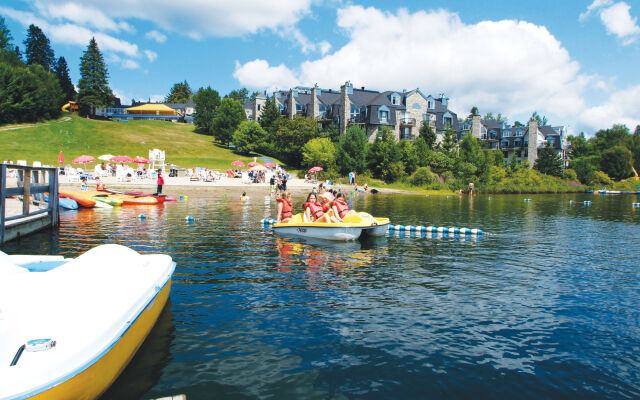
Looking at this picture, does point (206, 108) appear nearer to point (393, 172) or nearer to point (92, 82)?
point (92, 82)

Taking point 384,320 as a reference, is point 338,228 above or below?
above

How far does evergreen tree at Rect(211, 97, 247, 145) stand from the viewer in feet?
305

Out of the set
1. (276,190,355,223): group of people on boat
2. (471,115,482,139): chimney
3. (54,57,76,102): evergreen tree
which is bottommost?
(276,190,355,223): group of people on boat

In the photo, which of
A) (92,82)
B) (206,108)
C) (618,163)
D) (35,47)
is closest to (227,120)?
(206,108)

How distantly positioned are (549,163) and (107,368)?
92.1m

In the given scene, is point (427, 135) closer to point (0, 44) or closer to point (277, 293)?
point (277, 293)

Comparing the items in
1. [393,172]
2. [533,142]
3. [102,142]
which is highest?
[533,142]

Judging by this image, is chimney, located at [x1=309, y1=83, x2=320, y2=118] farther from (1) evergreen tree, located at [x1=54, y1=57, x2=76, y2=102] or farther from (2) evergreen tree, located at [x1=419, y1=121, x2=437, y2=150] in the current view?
(1) evergreen tree, located at [x1=54, y1=57, x2=76, y2=102]

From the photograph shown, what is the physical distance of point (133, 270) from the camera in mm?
7598

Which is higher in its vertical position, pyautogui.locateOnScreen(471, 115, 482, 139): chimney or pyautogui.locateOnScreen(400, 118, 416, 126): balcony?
pyautogui.locateOnScreen(471, 115, 482, 139): chimney

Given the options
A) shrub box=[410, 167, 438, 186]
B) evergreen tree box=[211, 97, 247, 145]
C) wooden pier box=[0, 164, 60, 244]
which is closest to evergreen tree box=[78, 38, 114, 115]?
evergreen tree box=[211, 97, 247, 145]

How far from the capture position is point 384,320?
29.8 feet

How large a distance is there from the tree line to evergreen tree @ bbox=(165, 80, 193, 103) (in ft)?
177

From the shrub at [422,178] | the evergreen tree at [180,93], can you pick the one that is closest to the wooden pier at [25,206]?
A: the shrub at [422,178]
